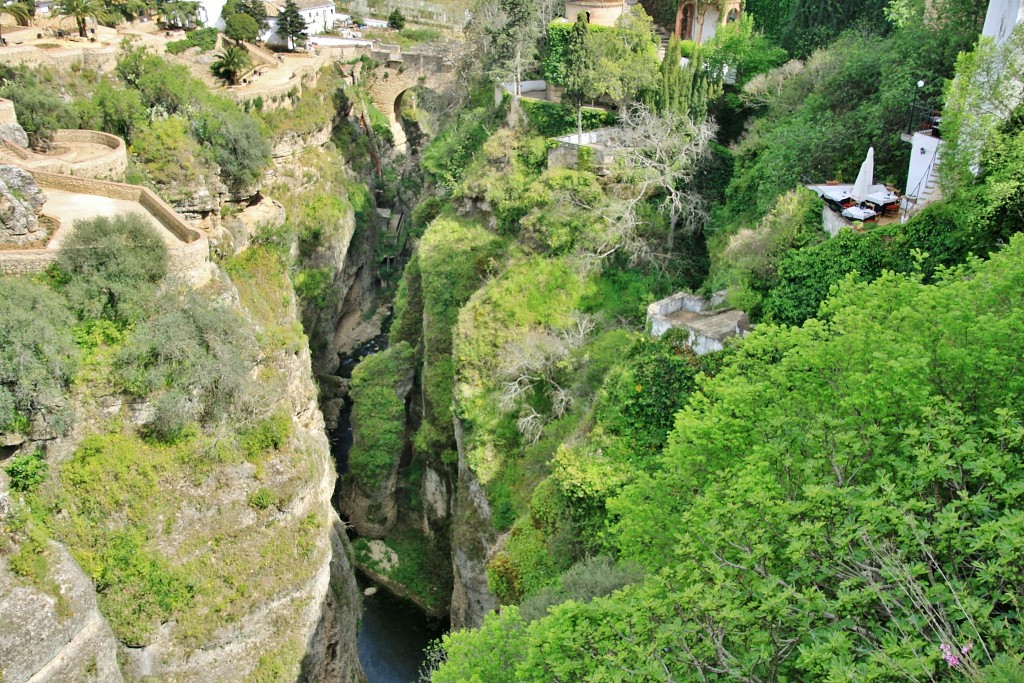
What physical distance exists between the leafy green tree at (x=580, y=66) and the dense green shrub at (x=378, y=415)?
12220mm

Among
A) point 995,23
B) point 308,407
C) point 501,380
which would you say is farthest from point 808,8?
point 308,407

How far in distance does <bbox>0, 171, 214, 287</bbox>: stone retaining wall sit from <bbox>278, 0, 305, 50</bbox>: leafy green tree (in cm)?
2989

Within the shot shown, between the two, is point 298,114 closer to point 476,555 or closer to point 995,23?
point 476,555

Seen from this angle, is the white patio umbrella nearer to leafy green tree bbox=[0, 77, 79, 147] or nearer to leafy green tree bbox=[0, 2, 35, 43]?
leafy green tree bbox=[0, 77, 79, 147]

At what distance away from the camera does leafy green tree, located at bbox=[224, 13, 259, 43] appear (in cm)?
4722

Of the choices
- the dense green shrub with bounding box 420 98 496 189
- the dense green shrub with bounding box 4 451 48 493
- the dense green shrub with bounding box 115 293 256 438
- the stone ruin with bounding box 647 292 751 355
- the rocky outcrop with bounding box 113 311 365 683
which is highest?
the dense green shrub with bounding box 420 98 496 189

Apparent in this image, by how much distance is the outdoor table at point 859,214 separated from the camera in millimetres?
20938

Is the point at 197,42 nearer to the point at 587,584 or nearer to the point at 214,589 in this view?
the point at 214,589

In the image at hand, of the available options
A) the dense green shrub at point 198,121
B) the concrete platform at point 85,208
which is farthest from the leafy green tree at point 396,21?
the concrete platform at point 85,208

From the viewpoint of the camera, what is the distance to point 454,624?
28531 mm

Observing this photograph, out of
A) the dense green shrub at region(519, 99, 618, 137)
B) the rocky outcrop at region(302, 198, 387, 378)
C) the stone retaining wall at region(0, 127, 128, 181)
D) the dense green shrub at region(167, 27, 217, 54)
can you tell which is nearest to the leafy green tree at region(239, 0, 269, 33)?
the dense green shrub at region(167, 27, 217, 54)

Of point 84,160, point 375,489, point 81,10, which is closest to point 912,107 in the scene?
point 375,489

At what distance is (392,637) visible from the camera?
99.2ft

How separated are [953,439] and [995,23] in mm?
13877
